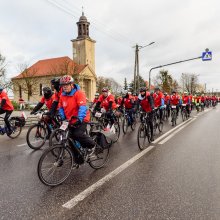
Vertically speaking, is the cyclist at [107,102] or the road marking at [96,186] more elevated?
the cyclist at [107,102]

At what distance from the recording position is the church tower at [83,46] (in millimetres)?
57594

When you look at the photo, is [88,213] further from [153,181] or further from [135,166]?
[135,166]

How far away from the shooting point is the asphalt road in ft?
10.3

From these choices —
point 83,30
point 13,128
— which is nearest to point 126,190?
point 13,128

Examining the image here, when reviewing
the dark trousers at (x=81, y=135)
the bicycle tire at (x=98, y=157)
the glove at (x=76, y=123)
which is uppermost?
the glove at (x=76, y=123)

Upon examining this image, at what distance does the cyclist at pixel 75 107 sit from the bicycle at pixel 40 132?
9.18 ft

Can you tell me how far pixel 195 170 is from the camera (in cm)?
491

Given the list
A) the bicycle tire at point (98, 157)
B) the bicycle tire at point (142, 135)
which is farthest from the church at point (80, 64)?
the bicycle tire at point (98, 157)

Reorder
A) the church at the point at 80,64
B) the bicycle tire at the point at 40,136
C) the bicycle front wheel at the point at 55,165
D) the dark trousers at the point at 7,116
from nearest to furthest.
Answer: the bicycle front wheel at the point at 55,165 < the bicycle tire at the point at 40,136 < the dark trousers at the point at 7,116 < the church at the point at 80,64

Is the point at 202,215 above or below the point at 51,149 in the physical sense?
below

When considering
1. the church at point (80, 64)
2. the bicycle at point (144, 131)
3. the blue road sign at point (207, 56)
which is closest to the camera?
the bicycle at point (144, 131)

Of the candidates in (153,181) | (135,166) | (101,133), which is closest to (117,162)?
(135,166)

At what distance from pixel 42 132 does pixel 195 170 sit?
471 centimetres

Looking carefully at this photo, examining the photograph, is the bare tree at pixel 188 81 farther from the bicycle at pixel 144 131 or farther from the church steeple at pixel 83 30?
the bicycle at pixel 144 131
